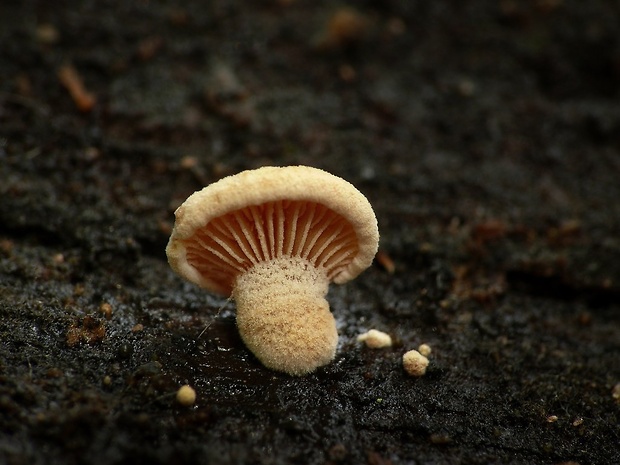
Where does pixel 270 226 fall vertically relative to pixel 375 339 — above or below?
above

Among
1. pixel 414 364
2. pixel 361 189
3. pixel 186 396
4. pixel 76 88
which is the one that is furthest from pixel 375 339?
pixel 76 88

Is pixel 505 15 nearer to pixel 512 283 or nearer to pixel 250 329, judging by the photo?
pixel 512 283

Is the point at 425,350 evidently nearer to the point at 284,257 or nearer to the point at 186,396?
the point at 284,257

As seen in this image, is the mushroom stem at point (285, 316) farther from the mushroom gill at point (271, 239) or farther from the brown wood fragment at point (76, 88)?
the brown wood fragment at point (76, 88)

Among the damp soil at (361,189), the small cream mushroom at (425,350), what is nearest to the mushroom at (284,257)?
the damp soil at (361,189)

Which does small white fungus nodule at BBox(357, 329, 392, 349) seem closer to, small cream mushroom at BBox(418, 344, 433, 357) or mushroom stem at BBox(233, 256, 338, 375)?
small cream mushroom at BBox(418, 344, 433, 357)

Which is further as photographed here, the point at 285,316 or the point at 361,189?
the point at 361,189

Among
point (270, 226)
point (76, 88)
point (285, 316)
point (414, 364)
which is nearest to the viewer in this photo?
point (270, 226)
